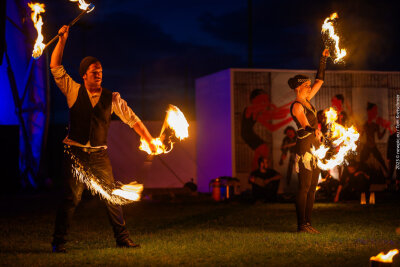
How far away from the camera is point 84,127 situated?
7555 mm

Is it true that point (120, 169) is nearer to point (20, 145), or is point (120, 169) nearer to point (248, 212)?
point (20, 145)

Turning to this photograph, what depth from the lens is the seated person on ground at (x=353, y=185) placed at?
16.5 meters

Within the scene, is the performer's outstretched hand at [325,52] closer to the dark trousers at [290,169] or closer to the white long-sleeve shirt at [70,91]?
the white long-sleeve shirt at [70,91]

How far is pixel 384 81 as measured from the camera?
2184 cm

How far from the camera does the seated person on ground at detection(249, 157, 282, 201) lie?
16703 millimetres

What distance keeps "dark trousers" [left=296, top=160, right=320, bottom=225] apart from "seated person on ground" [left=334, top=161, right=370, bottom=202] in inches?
287

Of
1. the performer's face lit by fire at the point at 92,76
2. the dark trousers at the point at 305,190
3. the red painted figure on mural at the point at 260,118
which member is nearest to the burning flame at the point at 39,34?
the performer's face lit by fire at the point at 92,76

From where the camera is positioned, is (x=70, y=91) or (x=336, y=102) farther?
(x=336, y=102)

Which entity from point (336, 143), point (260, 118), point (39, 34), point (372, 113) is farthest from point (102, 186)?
point (372, 113)

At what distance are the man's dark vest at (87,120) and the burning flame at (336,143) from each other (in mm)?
3317

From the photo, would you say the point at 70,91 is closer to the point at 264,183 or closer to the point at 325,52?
the point at 325,52

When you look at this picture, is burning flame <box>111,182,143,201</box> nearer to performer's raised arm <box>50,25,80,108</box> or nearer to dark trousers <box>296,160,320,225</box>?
performer's raised arm <box>50,25,80,108</box>

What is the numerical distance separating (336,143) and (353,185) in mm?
7875

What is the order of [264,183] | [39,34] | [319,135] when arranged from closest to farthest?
[39,34]
[319,135]
[264,183]
